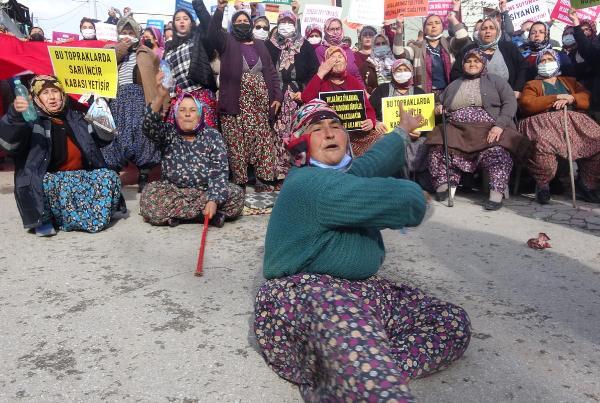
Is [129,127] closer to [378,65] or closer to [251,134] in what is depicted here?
[251,134]

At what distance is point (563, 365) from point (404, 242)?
2095mm

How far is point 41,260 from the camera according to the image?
13.4 ft

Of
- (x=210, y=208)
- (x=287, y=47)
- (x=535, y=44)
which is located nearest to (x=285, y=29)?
(x=287, y=47)

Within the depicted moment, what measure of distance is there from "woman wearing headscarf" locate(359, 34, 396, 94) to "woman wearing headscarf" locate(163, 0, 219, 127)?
90.9 inches

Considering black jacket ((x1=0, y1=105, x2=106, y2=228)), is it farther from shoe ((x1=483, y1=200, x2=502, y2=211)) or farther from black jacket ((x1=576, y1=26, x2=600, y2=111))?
black jacket ((x1=576, y1=26, x2=600, y2=111))

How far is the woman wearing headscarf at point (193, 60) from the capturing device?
5.84 meters

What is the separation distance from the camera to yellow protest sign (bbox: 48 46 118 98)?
4.93 meters

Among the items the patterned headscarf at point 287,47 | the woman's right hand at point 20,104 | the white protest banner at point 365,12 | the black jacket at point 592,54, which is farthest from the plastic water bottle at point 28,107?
the black jacket at point 592,54

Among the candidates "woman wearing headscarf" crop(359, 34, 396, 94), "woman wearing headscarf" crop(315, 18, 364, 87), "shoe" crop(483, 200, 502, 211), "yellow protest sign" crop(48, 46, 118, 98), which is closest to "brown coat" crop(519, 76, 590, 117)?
"shoe" crop(483, 200, 502, 211)

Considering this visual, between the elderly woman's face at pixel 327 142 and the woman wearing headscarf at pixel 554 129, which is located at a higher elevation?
the elderly woman's face at pixel 327 142

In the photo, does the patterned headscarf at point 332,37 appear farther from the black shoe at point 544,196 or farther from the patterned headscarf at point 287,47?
the black shoe at point 544,196

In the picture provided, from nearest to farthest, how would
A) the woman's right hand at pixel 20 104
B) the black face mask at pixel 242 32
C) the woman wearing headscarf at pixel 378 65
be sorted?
1. the woman's right hand at pixel 20 104
2. the black face mask at pixel 242 32
3. the woman wearing headscarf at pixel 378 65

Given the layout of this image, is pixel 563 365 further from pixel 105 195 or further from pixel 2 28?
pixel 2 28

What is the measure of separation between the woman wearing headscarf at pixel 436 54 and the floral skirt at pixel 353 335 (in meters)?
4.71
